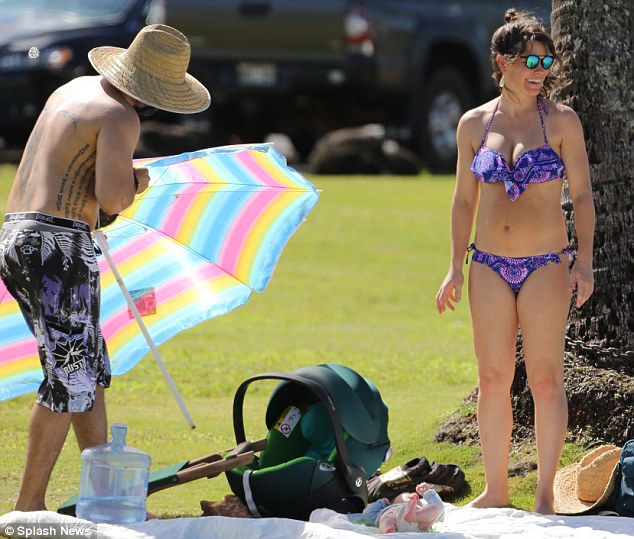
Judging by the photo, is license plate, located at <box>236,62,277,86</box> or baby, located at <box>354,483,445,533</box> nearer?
baby, located at <box>354,483,445,533</box>

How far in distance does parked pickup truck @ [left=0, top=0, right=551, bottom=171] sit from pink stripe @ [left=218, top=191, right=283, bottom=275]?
987cm

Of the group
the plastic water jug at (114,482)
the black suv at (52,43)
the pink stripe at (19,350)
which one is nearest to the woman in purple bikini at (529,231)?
the plastic water jug at (114,482)

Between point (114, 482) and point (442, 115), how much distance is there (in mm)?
13211

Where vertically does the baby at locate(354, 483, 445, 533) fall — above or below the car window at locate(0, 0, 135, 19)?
below

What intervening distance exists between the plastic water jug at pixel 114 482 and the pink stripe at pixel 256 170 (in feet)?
5.17

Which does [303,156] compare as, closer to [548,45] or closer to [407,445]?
[407,445]

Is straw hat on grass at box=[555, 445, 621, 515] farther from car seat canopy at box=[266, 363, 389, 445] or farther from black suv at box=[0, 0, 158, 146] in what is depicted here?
black suv at box=[0, 0, 158, 146]

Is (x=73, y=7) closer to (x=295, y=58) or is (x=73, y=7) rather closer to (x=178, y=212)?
(x=295, y=58)

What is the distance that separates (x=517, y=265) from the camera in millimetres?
5887

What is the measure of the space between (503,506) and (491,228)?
1191 mm

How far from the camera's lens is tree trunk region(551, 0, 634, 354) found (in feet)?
22.5

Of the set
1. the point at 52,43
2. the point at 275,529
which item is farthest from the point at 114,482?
the point at 52,43

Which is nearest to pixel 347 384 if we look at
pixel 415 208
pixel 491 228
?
pixel 491 228

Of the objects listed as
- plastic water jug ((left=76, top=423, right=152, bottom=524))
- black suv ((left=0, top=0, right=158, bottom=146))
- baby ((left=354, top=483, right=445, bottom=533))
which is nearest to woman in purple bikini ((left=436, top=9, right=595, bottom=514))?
baby ((left=354, top=483, right=445, bottom=533))
